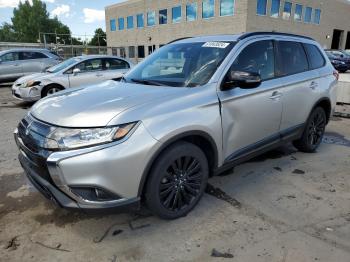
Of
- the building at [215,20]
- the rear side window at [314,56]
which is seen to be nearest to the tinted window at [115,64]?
the rear side window at [314,56]

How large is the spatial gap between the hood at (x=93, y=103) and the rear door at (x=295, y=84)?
1750mm

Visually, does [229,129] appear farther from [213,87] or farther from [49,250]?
[49,250]

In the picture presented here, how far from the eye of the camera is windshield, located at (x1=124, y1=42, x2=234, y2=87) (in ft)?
11.0

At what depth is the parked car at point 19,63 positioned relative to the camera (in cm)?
1314

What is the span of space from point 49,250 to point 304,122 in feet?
12.2

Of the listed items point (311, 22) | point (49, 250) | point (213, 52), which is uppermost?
point (311, 22)

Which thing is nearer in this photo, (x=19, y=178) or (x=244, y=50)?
(x=244, y=50)

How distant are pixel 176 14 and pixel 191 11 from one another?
260cm

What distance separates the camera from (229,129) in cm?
334

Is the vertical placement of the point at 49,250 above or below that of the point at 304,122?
below

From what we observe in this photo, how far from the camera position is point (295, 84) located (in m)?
4.23

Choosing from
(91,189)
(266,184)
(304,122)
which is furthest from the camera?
(304,122)

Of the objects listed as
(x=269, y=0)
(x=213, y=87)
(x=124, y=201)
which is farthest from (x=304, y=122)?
(x=269, y=0)

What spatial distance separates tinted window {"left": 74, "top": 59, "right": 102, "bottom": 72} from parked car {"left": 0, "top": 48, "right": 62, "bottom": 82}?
15.0 ft
